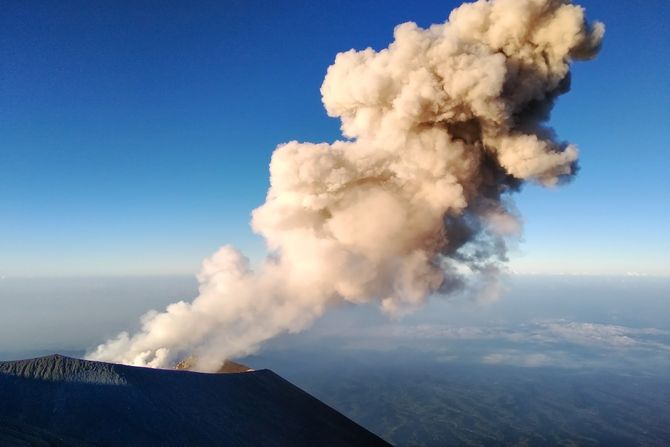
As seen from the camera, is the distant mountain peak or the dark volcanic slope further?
the distant mountain peak

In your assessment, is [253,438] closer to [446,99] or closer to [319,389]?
[446,99]

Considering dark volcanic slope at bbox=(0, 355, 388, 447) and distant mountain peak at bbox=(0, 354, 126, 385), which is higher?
distant mountain peak at bbox=(0, 354, 126, 385)

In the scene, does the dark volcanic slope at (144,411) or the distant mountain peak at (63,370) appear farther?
the distant mountain peak at (63,370)

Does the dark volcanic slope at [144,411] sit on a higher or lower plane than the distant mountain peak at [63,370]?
lower

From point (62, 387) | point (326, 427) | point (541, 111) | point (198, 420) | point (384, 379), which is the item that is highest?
point (541, 111)

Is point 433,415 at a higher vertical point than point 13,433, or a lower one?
lower

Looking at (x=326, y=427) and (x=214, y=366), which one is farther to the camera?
(x=214, y=366)

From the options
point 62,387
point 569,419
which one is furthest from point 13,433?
point 569,419

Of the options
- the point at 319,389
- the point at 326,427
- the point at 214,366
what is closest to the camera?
the point at 326,427
